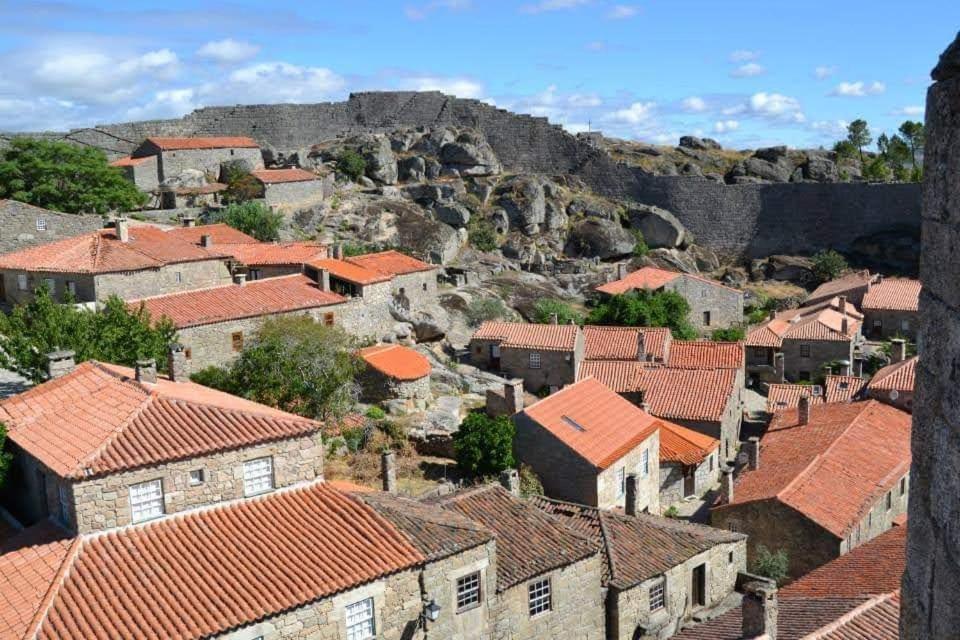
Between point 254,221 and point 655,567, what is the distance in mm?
32161

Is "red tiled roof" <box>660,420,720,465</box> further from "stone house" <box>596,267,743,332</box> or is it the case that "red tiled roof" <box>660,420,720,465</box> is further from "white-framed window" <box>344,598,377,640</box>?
"stone house" <box>596,267,743,332</box>

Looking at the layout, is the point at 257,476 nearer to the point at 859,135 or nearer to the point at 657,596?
the point at 657,596

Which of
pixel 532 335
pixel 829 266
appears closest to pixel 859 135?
pixel 829 266

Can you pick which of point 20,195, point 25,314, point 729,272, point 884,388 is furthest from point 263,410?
point 729,272

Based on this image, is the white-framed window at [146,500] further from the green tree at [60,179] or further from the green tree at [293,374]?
the green tree at [60,179]

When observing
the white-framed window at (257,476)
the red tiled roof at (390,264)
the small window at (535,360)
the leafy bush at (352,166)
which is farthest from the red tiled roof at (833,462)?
the leafy bush at (352,166)

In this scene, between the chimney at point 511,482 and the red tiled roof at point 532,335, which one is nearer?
the chimney at point 511,482

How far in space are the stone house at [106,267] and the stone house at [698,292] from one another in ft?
75.2

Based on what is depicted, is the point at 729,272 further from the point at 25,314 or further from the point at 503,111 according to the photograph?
the point at 25,314

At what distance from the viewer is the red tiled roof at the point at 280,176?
53781mm

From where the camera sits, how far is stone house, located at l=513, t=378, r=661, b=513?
83.0 ft

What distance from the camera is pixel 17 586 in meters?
13.5

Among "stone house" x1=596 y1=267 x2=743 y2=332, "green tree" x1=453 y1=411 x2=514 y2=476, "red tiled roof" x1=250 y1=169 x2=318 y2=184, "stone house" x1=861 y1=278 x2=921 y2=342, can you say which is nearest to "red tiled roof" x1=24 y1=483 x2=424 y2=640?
"green tree" x1=453 y1=411 x2=514 y2=476

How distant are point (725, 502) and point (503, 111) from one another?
150 ft
